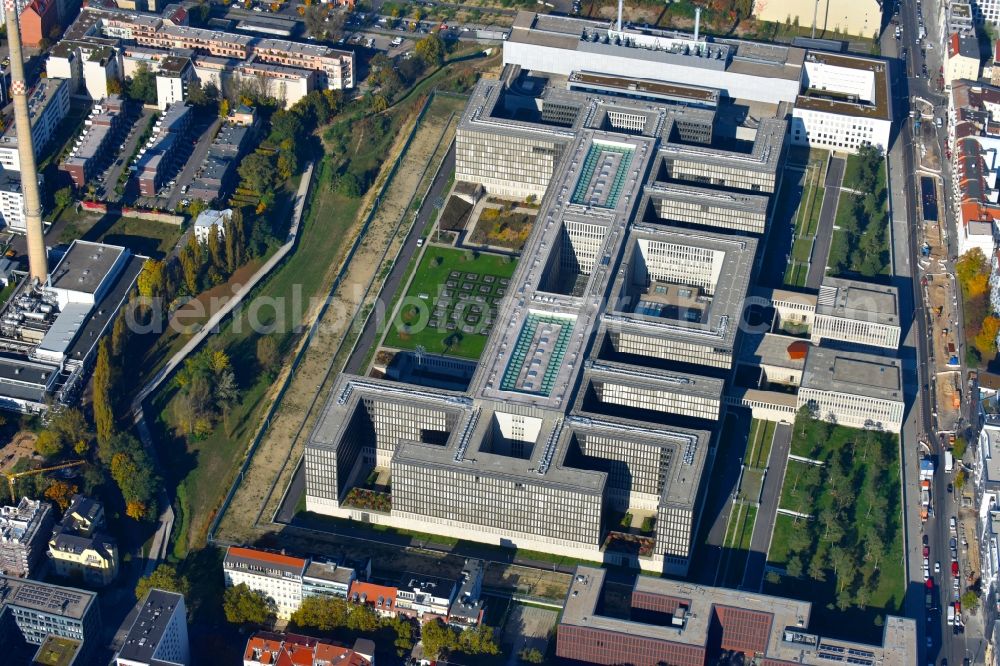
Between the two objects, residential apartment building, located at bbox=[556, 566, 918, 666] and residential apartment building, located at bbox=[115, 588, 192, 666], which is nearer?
residential apartment building, located at bbox=[115, 588, 192, 666]

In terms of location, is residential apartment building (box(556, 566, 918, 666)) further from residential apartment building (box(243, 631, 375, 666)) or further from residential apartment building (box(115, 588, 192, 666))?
residential apartment building (box(115, 588, 192, 666))

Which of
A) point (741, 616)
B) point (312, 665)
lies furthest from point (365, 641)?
point (741, 616)

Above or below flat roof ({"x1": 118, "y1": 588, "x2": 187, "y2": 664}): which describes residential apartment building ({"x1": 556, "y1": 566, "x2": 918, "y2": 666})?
above

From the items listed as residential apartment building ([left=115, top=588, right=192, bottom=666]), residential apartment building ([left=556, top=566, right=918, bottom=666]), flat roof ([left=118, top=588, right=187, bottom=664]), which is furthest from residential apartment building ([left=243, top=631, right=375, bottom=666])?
residential apartment building ([left=556, top=566, right=918, bottom=666])

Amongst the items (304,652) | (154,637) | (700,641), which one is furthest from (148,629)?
(700,641)

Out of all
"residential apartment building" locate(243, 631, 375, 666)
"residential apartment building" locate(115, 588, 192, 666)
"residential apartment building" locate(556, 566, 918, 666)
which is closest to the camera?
"residential apartment building" locate(115, 588, 192, 666)

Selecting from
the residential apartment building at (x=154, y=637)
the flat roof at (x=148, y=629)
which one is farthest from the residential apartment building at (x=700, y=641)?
the flat roof at (x=148, y=629)
